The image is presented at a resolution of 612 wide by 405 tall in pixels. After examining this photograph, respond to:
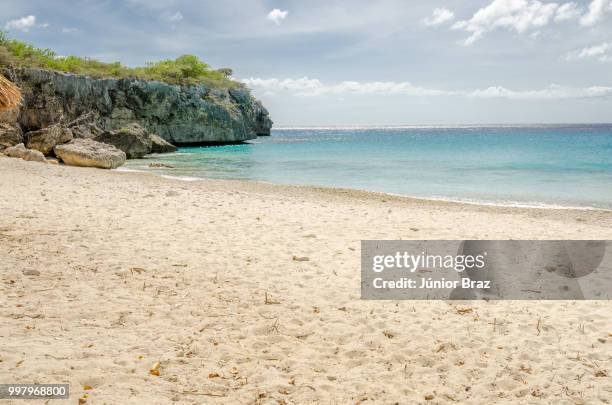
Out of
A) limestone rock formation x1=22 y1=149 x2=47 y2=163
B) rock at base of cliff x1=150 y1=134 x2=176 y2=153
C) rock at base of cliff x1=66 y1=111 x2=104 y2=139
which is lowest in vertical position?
limestone rock formation x1=22 y1=149 x2=47 y2=163

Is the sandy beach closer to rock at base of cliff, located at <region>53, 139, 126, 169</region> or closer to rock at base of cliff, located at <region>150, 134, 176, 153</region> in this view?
rock at base of cliff, located at <region>53, 139, 126, 169</region>

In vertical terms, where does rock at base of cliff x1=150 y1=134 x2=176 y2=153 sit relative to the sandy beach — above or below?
above

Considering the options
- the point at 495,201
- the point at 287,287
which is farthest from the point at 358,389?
the point at 495,201

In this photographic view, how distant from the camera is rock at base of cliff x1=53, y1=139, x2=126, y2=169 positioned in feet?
84.6

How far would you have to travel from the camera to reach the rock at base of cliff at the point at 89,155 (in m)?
25.8

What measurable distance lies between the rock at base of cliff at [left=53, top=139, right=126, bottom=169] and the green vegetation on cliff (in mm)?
21405

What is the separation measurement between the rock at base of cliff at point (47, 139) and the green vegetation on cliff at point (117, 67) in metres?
15.9

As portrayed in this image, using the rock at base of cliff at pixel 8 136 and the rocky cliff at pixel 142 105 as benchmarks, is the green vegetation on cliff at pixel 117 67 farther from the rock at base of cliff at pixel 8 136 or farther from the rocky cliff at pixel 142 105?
the rock at base of cliff at pixel 8 136

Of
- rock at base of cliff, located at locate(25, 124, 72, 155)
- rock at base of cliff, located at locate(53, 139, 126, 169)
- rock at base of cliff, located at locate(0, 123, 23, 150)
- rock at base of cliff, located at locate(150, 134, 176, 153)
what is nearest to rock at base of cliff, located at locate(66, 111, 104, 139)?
rock at base of cliff, located at locate(150, 134, 176, 153)

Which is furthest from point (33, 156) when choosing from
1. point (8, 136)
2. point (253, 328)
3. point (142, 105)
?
point (142, 105)

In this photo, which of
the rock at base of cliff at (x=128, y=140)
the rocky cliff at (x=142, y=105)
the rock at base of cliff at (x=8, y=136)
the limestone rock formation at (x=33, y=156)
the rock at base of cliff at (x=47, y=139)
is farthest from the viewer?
the rocky cliff at (x=142, y=105)

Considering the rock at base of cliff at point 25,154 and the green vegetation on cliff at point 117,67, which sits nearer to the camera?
the rock at base of cliff at point 25,154

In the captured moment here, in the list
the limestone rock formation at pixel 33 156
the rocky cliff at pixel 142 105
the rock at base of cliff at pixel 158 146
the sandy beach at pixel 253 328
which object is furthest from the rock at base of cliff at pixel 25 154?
the sandy beach at pixel 253 328

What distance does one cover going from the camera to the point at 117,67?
5309 cm
